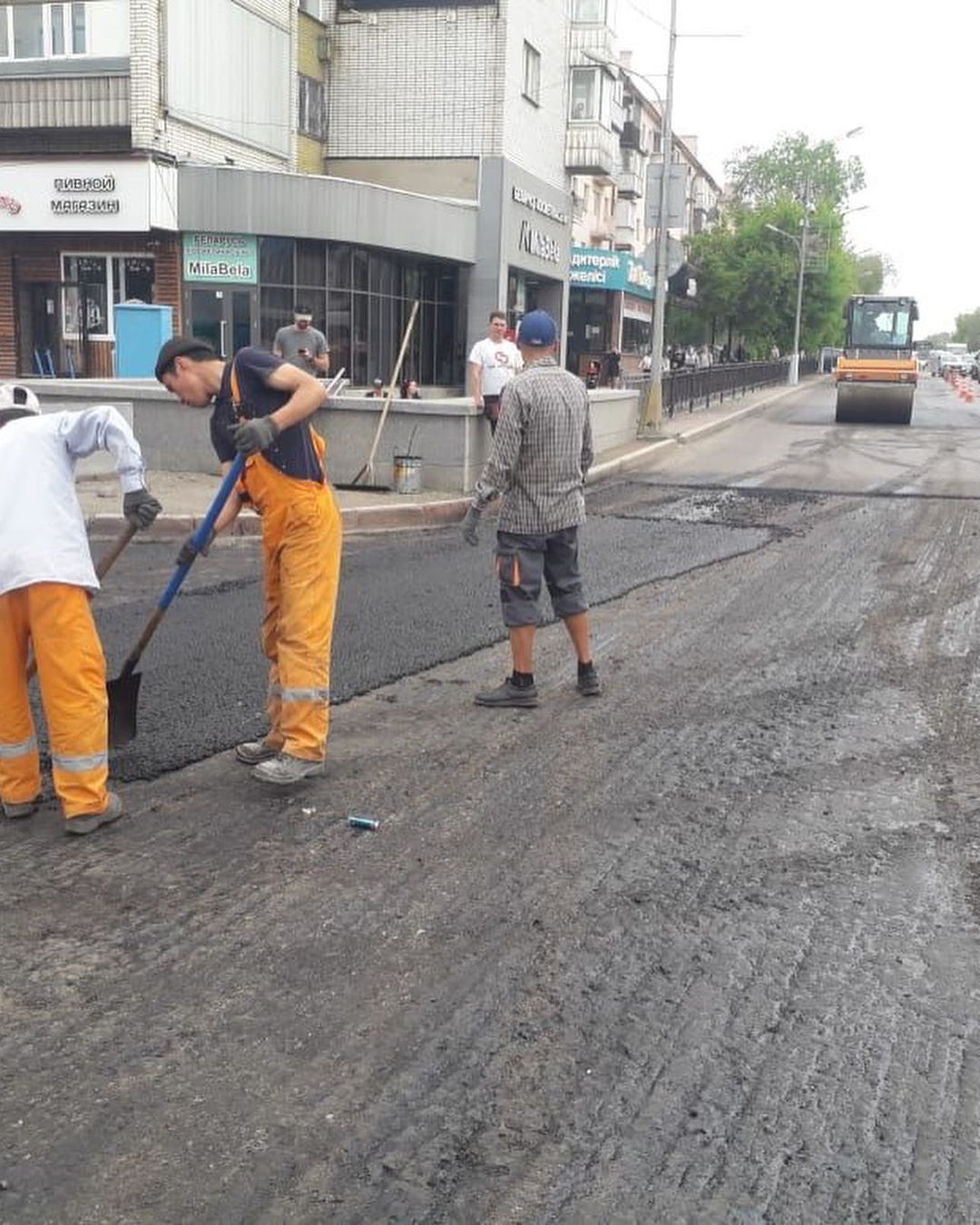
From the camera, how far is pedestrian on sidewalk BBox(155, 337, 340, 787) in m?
4.68

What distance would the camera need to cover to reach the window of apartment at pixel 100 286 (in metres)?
25.2

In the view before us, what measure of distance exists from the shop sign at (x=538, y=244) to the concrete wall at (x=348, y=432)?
19.4 metres

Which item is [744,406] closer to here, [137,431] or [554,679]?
[137,431]

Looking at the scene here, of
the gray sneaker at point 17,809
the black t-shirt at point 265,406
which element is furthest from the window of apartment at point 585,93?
the gray sneaker at point 17,809

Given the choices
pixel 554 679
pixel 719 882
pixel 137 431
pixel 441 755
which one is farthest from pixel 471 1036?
pixel 137 431

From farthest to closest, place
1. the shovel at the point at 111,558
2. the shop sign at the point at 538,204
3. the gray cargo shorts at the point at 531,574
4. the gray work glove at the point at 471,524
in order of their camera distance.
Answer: the shop sign at the point at 538,204, the gray work glove at the point at 471,524, the gray cargo shorts at the point at 531,574, the shovel at the point at 111,558

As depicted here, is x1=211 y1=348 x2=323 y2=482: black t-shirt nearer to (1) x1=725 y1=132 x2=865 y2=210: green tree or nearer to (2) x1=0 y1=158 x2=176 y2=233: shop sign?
(2) x1=0 y1=158 x2=176 y2=233: shop sign

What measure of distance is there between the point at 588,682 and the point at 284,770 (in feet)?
6.30

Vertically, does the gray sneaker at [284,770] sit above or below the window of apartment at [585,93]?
below

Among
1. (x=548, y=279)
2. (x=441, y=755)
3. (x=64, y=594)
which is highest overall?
(x=548, y=279)

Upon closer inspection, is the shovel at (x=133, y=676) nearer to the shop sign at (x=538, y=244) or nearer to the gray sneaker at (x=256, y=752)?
the gray sneaker at (x=256, y=752)

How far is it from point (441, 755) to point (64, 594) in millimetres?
1712

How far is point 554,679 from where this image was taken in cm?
645

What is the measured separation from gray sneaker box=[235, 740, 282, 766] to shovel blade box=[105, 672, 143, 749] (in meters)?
0.46
